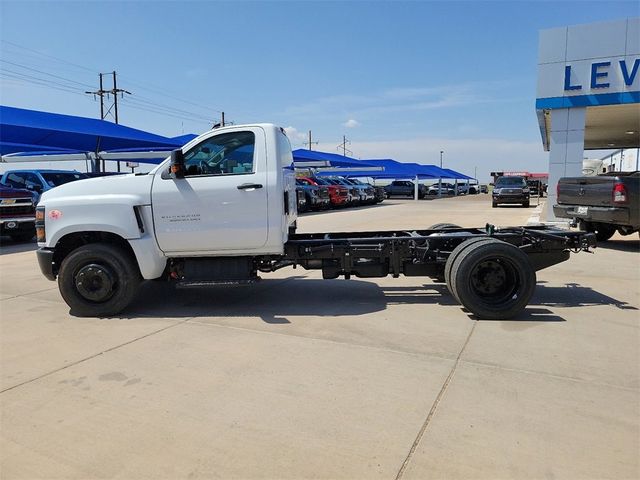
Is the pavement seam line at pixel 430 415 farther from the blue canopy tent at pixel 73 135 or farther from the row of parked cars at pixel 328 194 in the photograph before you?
the row of parked cars at pixel 328 194

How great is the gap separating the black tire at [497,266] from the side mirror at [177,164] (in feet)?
11.0

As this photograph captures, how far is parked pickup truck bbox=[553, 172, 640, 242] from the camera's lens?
30.9ft

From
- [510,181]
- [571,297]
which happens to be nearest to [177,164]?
[571,297]

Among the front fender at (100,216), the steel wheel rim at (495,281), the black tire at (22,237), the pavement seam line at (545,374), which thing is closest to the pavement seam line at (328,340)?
the pavement seam line at (545,374)

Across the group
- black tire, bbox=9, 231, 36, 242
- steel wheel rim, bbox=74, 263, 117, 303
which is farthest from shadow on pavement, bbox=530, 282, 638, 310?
black tire, bbox=9, 231, 36, 242

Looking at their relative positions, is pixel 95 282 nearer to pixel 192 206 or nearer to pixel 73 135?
pixel 192 206

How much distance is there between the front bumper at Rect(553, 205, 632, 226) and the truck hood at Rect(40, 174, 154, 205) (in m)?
8.64

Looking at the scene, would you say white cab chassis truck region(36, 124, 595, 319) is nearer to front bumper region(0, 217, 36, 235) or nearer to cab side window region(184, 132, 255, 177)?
cab side window region(184, 132, 255, 177)

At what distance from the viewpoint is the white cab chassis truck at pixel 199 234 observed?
565 centimetres

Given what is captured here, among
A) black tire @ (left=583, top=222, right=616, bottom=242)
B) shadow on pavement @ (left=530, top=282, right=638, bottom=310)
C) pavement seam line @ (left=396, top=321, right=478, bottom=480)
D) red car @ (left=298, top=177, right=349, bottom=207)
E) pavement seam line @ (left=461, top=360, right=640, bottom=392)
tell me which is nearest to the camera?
pavement seam line @ (left=396, top=321, right=478, bottom=480)

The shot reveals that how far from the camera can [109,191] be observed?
5.73m

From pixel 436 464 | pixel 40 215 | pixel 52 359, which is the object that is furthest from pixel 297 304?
pixel 436 464

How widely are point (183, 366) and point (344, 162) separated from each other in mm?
33707

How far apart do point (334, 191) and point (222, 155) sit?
788 inches
